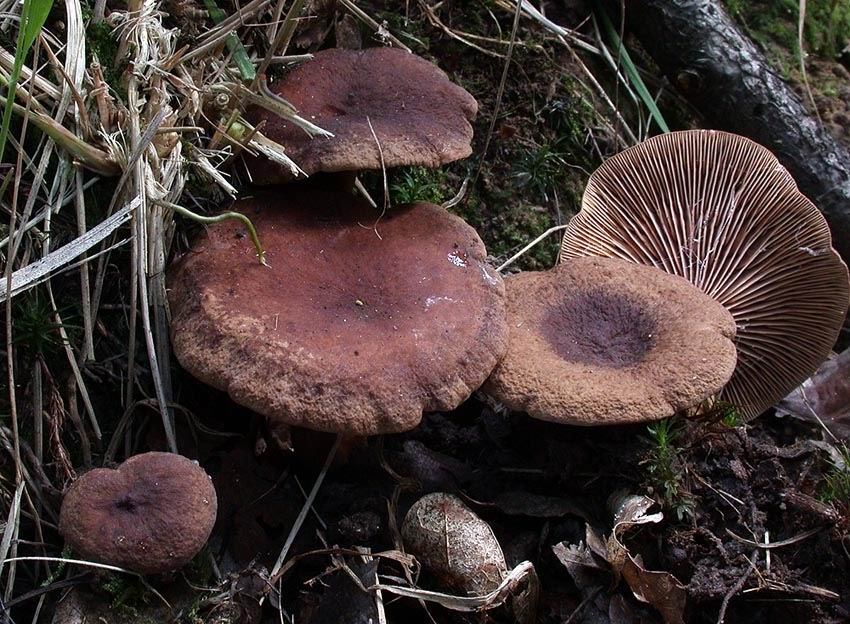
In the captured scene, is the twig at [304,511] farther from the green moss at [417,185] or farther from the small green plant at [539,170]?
the small green plant at [539,170]

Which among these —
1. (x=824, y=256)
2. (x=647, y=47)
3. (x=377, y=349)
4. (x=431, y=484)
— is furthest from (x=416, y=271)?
(x=647, y=47)

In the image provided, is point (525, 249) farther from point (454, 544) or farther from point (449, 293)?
point (454, 544)

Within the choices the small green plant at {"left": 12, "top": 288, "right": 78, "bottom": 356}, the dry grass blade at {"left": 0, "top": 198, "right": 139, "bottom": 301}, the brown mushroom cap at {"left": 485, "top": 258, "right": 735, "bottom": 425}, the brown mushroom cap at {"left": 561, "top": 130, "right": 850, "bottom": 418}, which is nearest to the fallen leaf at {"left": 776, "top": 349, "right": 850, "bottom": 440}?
the brown mushroom cap at {"left": 561, "top": 130, "right": 850, "bottom": 418}

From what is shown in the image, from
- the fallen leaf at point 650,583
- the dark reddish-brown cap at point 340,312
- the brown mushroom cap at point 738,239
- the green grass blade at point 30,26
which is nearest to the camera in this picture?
the green grass blade at point 30,26

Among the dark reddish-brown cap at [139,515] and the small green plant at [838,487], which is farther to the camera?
the small green plant at [838,487]

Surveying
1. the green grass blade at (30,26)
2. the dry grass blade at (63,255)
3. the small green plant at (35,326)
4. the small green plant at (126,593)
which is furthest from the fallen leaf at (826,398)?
the green grass blade at (30,26)

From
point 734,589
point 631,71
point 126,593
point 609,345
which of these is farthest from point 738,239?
point 126,593
